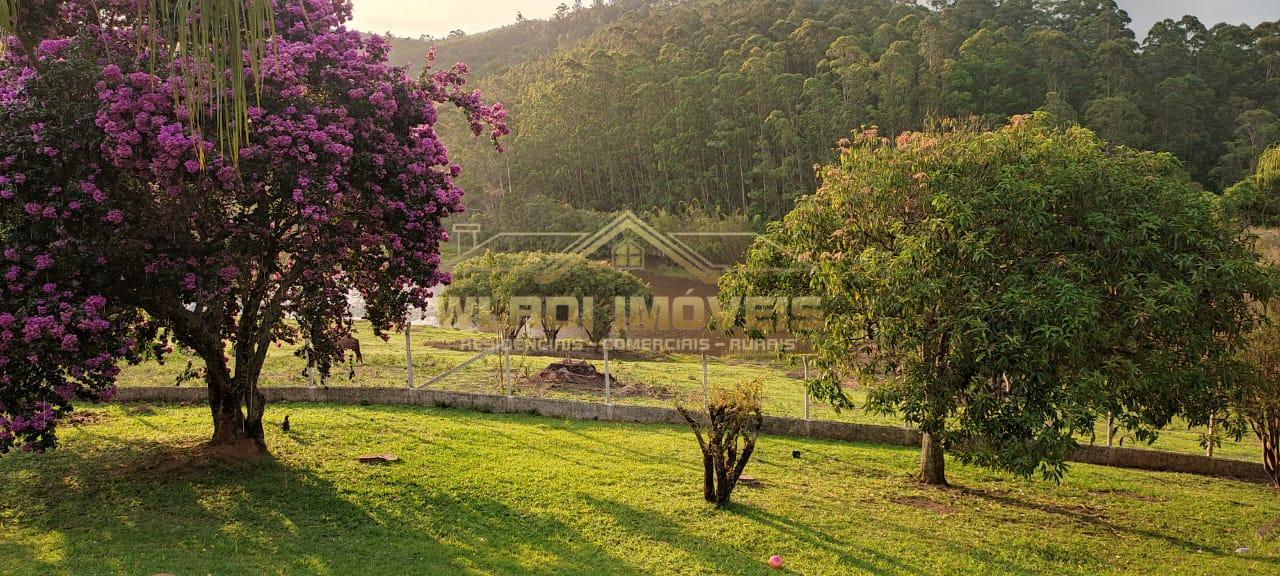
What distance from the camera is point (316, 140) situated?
23.0ft

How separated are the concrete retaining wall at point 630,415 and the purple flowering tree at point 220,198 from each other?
3.91m

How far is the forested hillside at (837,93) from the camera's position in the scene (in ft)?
120

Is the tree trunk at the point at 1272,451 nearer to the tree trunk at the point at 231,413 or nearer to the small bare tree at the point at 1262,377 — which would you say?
the small bare tree at the point at 1262,377

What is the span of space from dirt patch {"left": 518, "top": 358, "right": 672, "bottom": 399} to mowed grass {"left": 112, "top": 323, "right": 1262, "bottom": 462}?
6.0 inches

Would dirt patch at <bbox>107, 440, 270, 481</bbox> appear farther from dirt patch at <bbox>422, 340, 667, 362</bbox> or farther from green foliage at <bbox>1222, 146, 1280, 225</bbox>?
green foliage at <bbox>1222, 146, 1280, 225</bbox>

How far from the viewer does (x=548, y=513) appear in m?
7.38

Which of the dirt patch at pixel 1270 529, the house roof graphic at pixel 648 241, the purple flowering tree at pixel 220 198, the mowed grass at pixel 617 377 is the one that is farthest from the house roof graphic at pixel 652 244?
the purple flowering tree at pixel 220 198

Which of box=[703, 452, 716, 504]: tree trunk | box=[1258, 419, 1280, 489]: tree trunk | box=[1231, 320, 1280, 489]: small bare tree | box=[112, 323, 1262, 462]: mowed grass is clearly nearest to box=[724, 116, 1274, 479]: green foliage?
box=[1231, 320, 1280, 489]: small bare tree

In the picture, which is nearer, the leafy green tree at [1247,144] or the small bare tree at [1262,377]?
the small bare tree at [1262,377]

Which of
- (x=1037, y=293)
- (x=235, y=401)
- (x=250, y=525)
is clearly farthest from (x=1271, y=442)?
(x=235, y=401)

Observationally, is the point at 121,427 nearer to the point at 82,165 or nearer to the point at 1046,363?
the point at 82,165

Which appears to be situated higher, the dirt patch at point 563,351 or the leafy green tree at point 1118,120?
the leafy green tree at point 1118,120

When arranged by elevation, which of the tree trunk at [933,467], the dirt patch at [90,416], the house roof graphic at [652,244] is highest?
the house roof graphic at [652,244]

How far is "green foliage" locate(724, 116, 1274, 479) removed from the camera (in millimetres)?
7074
